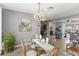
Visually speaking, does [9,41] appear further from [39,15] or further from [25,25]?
[39,15]

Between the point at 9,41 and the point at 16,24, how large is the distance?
357mm

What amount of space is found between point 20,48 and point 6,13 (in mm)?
721

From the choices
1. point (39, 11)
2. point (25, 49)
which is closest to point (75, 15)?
point (39, 11)

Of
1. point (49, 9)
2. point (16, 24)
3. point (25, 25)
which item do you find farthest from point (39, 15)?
point (16, 24)

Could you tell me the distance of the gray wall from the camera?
2291 mm

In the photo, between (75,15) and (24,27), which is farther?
(24,27)

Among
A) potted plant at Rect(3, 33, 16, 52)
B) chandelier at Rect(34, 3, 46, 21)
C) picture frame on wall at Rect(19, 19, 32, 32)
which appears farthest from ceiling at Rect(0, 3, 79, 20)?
potted plant at Rect(3, 33, 16, 52)

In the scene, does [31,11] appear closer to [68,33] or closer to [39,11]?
[39,11]

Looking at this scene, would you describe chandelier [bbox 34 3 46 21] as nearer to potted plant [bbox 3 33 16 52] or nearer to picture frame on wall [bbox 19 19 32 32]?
picture frame on wall [bbox 19 19 32 32]

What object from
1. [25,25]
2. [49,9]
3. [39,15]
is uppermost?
[49,9]

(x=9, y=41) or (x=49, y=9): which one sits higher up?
(x=49, y=9)

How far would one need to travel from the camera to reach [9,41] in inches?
92.6

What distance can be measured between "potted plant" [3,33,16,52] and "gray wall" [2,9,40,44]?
8 cm

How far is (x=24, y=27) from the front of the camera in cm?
239
